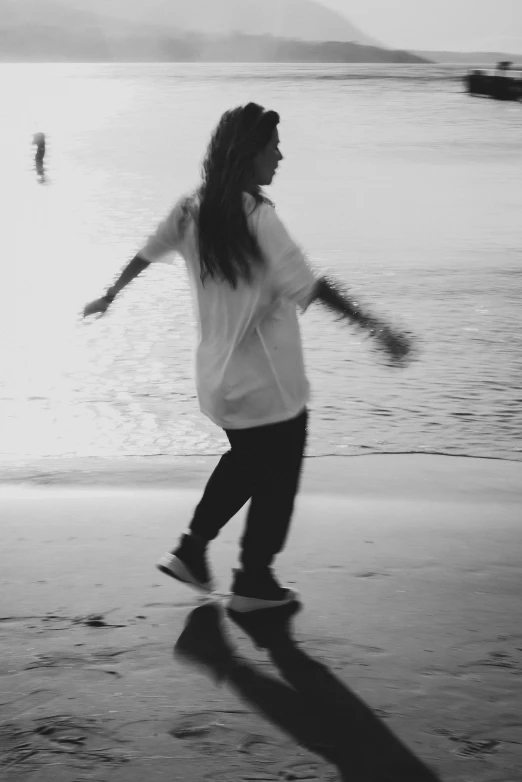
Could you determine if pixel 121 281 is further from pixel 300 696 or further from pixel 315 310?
pixel 315 310

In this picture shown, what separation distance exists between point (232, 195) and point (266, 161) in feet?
0.56

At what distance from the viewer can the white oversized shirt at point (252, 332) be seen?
3.40 metres

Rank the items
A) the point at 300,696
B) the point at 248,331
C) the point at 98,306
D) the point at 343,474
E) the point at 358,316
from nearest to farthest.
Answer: the point at 300,696, the point at 358,316, the point at 248,331, the point at 98,306, the point at 343,474

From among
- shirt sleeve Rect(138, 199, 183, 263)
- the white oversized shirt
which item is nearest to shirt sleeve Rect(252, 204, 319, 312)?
the white oversized shirt

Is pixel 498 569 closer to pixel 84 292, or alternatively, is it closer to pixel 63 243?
pixel 84 292

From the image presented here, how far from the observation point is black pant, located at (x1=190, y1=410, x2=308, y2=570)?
11.8ft

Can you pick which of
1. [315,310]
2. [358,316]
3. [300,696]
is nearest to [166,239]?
[358,316]

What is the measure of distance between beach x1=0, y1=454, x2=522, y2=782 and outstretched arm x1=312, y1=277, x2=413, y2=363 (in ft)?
2.91

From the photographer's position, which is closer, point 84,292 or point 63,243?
point 84,292

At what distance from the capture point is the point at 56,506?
4895 millimetres

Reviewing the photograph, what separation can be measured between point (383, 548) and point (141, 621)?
42.9 inches

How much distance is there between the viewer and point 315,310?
416 inches

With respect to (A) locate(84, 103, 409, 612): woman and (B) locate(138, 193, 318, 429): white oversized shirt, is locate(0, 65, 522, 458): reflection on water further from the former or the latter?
(B) locate(138, 193, 318, 429): white oversized shirt

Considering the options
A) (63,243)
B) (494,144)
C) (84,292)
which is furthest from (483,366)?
(494,144)
